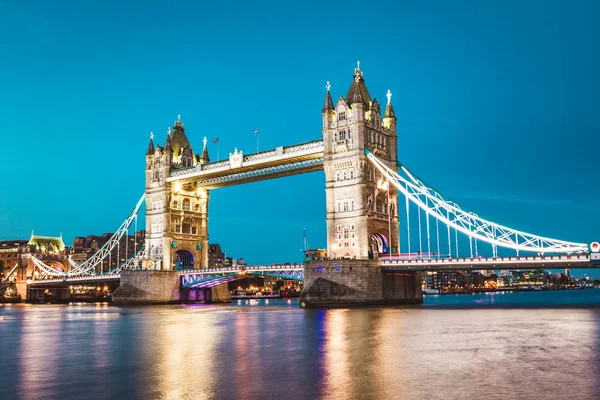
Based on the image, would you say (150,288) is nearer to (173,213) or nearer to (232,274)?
(173,213)

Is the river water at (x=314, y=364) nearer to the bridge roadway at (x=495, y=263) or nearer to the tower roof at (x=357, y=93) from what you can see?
the bridge roadway at (x=495, y=263)

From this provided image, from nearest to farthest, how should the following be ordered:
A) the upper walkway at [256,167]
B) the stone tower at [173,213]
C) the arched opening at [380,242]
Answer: the arched opening at [380,242]
the upper walkway at [256,167]
the stone tower at [173,213]

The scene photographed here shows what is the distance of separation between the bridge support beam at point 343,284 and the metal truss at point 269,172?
13650 mm

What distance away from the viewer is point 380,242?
65625 millimetres

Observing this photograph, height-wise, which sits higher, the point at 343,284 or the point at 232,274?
the point at 232,274

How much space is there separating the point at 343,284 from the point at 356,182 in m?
11.0

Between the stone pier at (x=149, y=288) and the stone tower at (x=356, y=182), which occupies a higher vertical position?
the stone tower at (x=356, y=182)

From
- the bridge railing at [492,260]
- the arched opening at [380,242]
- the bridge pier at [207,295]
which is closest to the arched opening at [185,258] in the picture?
the bridge pier at [207,295]

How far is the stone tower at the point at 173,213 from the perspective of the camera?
274 feet

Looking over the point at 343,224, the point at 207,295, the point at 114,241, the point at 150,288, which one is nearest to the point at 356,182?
the point at 343,224

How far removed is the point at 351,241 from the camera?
62750 millimetres

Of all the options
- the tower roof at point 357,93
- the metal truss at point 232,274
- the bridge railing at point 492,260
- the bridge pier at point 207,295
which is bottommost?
the bridge pier at point 207,295

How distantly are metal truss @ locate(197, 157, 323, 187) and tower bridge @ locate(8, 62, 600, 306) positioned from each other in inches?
5.6

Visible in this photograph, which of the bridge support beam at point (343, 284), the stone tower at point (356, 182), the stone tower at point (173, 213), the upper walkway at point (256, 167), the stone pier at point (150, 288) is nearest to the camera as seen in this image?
the bridge support beam at point (343, 284)
